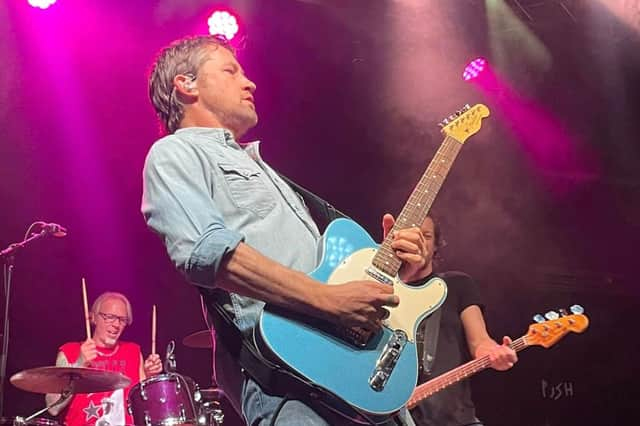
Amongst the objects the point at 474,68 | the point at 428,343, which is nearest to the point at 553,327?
the point at 428,343

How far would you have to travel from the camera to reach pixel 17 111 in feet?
18.2

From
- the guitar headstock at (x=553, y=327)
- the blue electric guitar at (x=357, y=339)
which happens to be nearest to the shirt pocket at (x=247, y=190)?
the blue electric guitar at (x=357, y=339)

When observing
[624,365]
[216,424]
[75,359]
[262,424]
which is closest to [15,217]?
[75,359]

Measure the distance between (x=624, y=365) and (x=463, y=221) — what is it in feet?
7.61

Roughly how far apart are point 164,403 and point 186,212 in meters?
2.53

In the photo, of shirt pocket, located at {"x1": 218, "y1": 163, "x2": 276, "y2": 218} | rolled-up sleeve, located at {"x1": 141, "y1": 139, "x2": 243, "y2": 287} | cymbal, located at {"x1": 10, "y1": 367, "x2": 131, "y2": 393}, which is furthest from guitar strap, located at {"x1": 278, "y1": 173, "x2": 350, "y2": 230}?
cymbal, located at {"x1": 10, "y1": 367, "x2": 131, "y2": 393}

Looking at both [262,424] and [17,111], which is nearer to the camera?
[262,424]

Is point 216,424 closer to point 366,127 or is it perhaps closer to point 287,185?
point 287,185

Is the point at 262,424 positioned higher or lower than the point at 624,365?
higher

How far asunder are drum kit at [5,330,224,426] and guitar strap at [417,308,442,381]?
123 cm

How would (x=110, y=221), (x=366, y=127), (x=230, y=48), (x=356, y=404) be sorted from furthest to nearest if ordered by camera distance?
(x=366, y=127), (x=110, y=221), (x=230, y=48), (x=356, y=404)

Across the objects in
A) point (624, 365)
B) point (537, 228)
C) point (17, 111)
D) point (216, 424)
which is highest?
point (17, 111)

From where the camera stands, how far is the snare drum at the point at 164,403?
13.2ft

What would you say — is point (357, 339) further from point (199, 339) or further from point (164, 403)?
point (199, 339)
